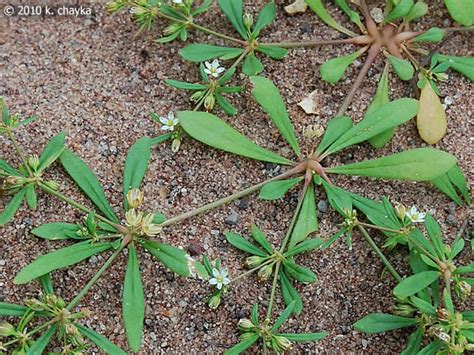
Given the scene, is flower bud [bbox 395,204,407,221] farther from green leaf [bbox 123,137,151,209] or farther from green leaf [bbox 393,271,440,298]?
green leaf [bbox 123,137,151,209]

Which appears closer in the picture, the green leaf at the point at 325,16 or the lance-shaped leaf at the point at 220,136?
the lance-shaped leaf at the point at 220,136

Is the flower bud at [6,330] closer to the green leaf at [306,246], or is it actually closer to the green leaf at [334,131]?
the green leaf at [306,246]

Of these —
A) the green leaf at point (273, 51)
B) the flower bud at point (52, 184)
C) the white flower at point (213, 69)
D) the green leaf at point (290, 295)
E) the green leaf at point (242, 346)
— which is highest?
the green leaf at point (273, 51)

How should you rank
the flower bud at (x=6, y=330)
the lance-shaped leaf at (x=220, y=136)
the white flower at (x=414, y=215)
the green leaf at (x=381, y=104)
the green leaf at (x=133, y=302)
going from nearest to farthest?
the flower bud at (x=6, y=330), the green leaf at (x=133, y=302), the white flower at (x=414, y=215), the lance-shaped leaf at (x=220, y=136), the green leaf at (x=381, y=104)

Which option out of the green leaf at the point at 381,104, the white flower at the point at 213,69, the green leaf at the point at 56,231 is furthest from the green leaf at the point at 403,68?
the green leaf at the point at 56,231

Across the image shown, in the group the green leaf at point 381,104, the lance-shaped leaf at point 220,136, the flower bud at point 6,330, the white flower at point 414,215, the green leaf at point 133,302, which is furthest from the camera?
the green leaf at point 381,104

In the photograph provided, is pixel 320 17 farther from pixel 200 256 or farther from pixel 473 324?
pixel 473 324
